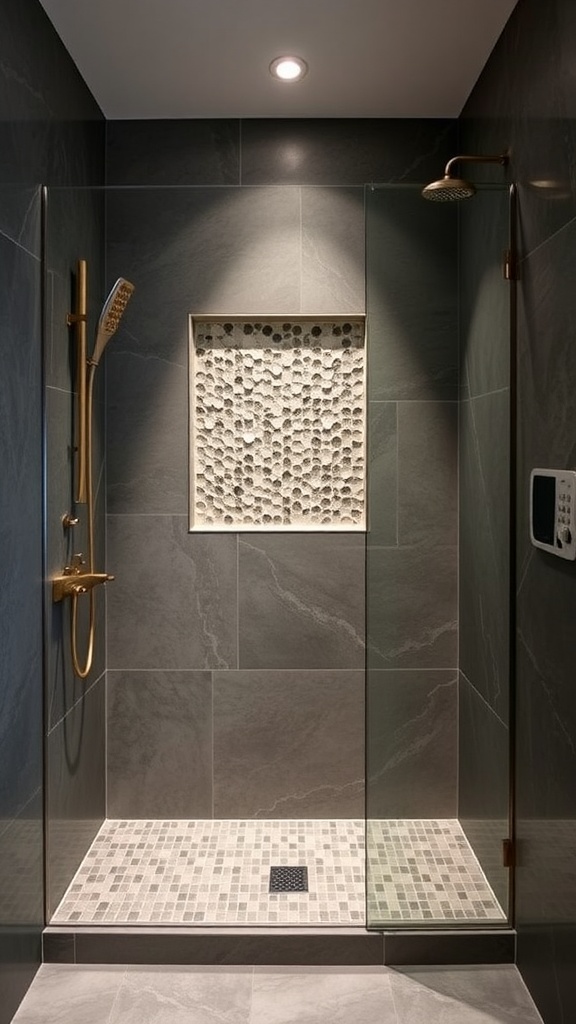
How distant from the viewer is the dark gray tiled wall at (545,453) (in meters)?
1.79

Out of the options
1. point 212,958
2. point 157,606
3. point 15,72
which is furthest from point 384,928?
point 15,72

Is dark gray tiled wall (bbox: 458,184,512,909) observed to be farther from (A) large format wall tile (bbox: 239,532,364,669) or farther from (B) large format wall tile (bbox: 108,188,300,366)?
(B) large format wall tile (bbox: 108,188,300,366)

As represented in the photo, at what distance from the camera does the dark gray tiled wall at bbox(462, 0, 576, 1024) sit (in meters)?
1.79

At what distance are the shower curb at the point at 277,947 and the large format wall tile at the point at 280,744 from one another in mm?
718

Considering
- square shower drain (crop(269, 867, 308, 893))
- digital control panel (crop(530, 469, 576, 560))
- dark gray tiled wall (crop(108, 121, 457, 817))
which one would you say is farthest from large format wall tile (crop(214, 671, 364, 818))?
digital control panel (crop(530, 469, 576, 560))

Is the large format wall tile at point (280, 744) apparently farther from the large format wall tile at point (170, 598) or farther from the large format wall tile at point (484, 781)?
the large format wall tile at point (484, 781)

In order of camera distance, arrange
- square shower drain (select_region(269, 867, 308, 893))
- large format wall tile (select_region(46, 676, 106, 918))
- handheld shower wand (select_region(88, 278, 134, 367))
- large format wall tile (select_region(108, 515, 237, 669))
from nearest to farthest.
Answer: large format wall tile (select_region(46, 676, 106, 918)) → square shower drain (select_region(269, 867, 308, 893)) → handheld shower wand (select_region(88, 278, 134, 367)) → large format wall tile (select_region(108, 515, 237, 669))

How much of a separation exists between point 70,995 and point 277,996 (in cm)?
52

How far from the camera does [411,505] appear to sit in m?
2.19

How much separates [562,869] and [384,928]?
23.5 inches

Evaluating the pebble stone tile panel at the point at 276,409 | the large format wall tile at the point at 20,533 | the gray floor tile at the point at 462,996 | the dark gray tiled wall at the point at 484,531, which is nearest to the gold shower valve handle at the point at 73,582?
the large format wall tile at the point at 20,533

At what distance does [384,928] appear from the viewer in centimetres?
222

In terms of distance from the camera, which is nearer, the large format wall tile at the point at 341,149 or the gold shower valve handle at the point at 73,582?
the gold shower valve handle at the point at 73,582

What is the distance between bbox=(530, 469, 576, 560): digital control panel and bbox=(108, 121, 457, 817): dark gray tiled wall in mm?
1004
